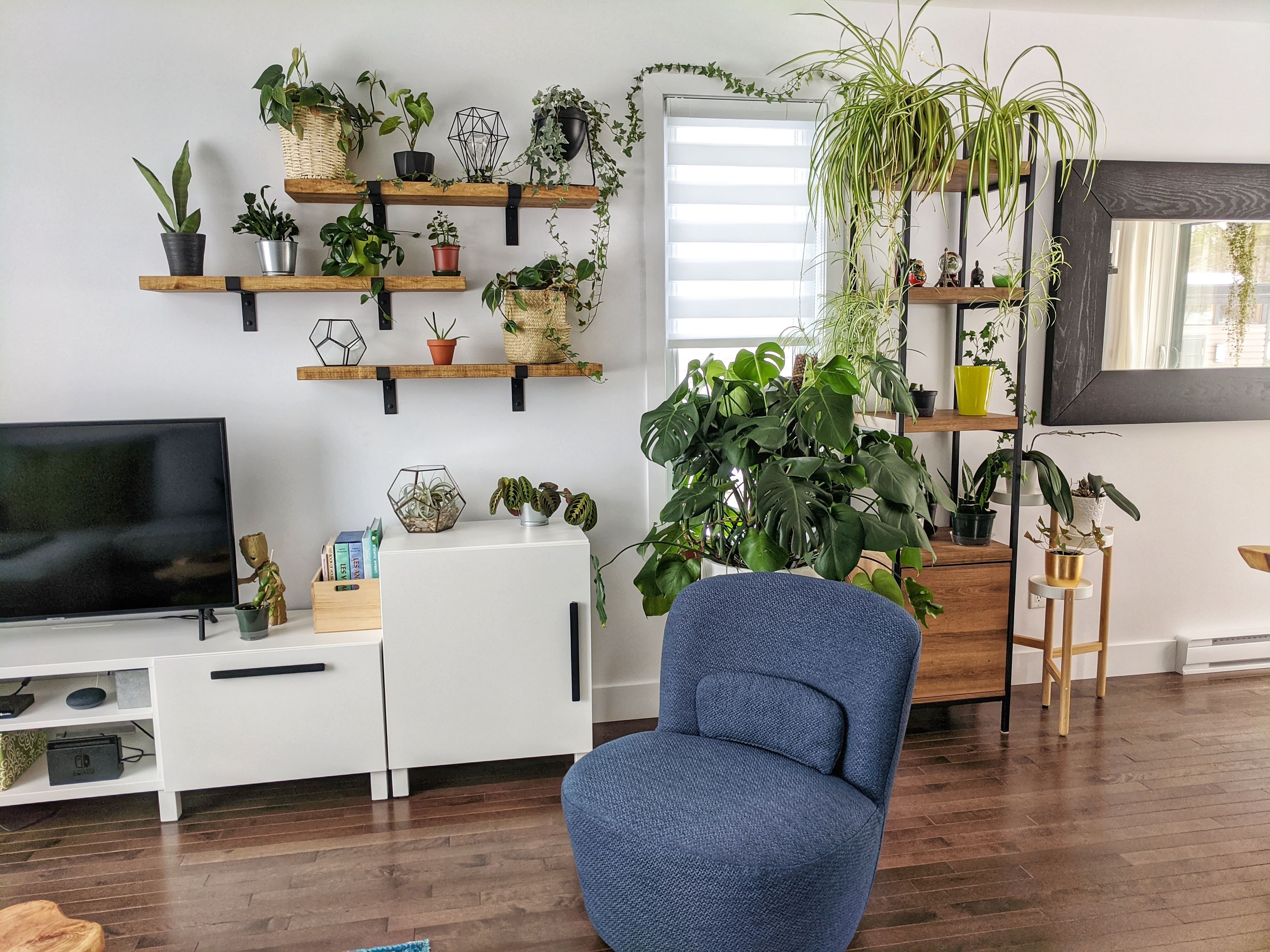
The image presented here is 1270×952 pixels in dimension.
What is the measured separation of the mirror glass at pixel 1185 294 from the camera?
3.25 meters

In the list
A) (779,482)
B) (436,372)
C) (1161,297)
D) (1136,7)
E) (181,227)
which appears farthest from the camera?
(1161,297)

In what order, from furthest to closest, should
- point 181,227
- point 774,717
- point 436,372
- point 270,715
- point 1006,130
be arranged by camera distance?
point 436,372 → point 181,227 → point 270,715 → point 1006,130 → point 774,717

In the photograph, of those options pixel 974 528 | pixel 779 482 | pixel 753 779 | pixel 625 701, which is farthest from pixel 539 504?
pixel 974 528

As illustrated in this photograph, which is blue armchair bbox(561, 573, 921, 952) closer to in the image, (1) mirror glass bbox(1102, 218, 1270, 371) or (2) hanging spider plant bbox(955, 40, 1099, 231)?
(2) hanging spider plant bbox(955, 40, 1099, 231)

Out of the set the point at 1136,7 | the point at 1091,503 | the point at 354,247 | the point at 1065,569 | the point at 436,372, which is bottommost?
the point at 1065,569

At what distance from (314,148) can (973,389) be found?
228 centimetres

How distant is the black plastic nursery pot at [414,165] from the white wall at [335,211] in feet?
0.42

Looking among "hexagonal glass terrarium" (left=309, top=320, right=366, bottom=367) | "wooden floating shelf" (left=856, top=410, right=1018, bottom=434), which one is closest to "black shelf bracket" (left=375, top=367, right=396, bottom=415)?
"hexagonal glass terrarium" (left=309, top=320, right=366, bottom=367)

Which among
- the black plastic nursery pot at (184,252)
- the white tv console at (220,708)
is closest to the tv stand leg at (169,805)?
the white tv console at (220,708)

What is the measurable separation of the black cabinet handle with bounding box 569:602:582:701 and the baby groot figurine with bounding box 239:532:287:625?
0.92 m

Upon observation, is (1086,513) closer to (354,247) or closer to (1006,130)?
(1006,130)

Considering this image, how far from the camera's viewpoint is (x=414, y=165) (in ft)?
8.79

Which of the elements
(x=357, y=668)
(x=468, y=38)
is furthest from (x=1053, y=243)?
(x=357, y=668)

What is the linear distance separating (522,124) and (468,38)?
31 cm
